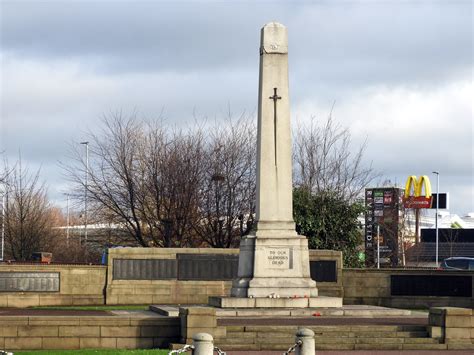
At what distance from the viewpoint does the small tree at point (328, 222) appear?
46281 millimetres

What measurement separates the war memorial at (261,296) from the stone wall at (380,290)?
3 centimetres

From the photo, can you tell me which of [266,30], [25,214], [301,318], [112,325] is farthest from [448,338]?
[25,214]

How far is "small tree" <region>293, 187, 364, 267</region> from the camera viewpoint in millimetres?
46281

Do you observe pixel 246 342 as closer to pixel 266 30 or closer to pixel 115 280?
pixel 266 30

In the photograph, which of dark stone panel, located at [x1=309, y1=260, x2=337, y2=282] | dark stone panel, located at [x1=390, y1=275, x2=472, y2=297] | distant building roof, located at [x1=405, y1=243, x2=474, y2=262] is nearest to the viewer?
dark stone panel, located at [x1=390, y1=275, x2=472, y2=297]

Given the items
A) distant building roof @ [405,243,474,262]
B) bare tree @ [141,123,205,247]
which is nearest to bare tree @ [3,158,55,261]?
bare tree @ [141,123,205,247]

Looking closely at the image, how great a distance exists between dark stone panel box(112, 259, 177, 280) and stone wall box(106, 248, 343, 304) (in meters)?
0.11

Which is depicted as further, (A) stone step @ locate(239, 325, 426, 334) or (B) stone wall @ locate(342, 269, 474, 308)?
(B) stone wall @ locate(342, 269, 474, 308)

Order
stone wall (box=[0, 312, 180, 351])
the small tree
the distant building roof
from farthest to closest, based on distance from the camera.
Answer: the distant building roof
the small tree
stone wall (box=[0, 312, 180, 351])

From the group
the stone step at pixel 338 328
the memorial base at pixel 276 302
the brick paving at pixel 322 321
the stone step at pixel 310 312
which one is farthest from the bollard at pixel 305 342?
the memorial base at pixel 276 302

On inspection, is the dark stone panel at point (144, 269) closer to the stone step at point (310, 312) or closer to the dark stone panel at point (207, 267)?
the dark stone panel at point (207, 267)

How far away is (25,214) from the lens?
213 feet

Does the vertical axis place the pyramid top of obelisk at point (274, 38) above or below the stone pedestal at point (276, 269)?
above

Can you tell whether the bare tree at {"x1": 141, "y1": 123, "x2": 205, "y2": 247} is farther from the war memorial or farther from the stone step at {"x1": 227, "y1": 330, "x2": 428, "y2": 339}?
the stone step at {"x1": 227, "y1": 330, "x2": 428, "y2": 339}
